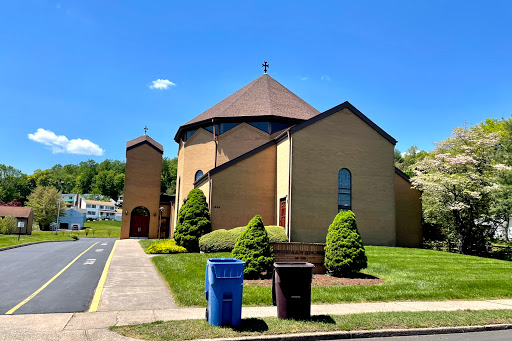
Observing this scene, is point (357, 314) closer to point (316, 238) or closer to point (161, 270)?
point (161, 270)

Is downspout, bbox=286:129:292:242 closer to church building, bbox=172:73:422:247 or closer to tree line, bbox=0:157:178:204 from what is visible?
church building, bbox=172:73:422:247

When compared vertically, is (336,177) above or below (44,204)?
above

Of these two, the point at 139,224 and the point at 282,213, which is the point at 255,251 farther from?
the point at 139,224

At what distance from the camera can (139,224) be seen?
37.1m

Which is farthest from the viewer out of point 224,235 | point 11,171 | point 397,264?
point 11,171

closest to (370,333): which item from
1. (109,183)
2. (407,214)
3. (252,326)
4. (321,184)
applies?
(252,326)

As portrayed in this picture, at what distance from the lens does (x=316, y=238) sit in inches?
826

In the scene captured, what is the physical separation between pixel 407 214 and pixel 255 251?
54.6ft

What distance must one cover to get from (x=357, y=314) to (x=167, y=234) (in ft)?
109

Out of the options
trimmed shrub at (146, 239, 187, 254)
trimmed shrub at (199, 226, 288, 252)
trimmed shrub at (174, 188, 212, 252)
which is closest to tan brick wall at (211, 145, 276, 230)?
trimmed shrub at (174, 188, 212, 252)

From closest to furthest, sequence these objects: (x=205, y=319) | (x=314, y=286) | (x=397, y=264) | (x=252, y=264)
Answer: (x=205, y=319) → (x=314, y=286) → (x=252, y=264) → (x=397, y=264)

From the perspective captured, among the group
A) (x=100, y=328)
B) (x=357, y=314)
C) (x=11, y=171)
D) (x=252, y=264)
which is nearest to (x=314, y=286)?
(x=252, y=264)

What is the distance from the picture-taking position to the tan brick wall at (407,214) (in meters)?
24.7

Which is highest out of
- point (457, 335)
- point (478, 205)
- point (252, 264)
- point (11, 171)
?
point (11, 171)
